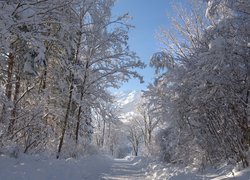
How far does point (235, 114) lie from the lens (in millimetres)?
8406

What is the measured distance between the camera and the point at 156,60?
11.1 meters

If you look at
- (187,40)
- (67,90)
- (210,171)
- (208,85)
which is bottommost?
(210,171)

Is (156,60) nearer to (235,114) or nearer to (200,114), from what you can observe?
(200,114)

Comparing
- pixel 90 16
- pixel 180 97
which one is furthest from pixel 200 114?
pixel 90 16

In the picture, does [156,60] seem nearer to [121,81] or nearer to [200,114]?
[200,114]

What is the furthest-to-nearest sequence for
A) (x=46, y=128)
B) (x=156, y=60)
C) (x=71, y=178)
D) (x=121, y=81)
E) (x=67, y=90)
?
(x=121, y=81) → (x=67, y=90) → (x=156, y=60) → (x=46, y=128) → (x=71, y=178)

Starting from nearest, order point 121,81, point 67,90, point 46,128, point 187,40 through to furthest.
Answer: point 46,128 < point 67,90 < point 121,81 < point 187,40

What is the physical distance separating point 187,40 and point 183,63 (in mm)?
8431

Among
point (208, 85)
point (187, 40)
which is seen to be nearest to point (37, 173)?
point (208, 85)

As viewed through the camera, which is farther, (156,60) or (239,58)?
(156,60)

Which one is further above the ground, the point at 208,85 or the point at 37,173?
the point at 208,85

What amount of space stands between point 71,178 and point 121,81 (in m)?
8.66

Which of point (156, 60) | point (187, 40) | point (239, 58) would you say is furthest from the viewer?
point (187, 40)

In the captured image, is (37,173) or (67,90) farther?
(67,90)
